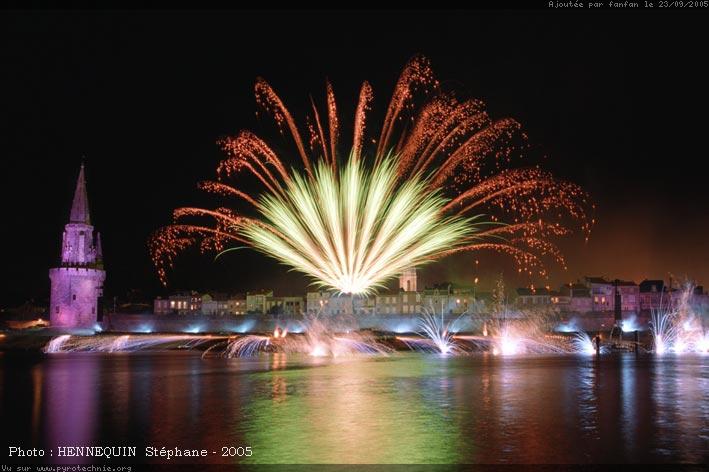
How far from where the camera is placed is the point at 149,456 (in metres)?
12.6

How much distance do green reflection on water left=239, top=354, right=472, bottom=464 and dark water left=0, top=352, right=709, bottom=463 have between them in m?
0.04

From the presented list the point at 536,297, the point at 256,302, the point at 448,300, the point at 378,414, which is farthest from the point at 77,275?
the point at 536,297

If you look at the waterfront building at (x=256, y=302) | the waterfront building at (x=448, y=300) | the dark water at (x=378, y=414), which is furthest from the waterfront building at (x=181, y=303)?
the dark water at (x=378, y=414)

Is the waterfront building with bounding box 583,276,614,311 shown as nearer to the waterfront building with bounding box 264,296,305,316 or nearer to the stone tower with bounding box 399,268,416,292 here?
the stone tower with bounding box 399,268,416,292

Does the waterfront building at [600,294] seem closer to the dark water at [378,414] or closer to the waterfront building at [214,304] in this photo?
the waterfront building at [214,304]

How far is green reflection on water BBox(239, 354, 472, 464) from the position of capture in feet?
41.1

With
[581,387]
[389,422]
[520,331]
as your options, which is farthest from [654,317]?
[389,422]

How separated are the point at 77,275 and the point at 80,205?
8073 mm

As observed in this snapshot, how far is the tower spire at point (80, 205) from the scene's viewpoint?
76.3 m

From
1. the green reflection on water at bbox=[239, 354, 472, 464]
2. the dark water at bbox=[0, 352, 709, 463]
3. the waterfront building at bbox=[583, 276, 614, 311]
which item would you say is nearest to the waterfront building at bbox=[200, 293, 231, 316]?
the waterfront building at bbox=[583, 276, 614, 311]

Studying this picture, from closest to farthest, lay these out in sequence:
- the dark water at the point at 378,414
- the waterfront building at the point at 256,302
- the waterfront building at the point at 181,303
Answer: the dark water at the point at 378,414 < the waterfront building at the point at 181,303 < the waterfront building at the point at 256,302

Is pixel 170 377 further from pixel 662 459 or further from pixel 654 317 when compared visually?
pixel 654 317

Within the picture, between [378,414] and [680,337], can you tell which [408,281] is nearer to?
[680,337]

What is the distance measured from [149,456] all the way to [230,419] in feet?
12.3
